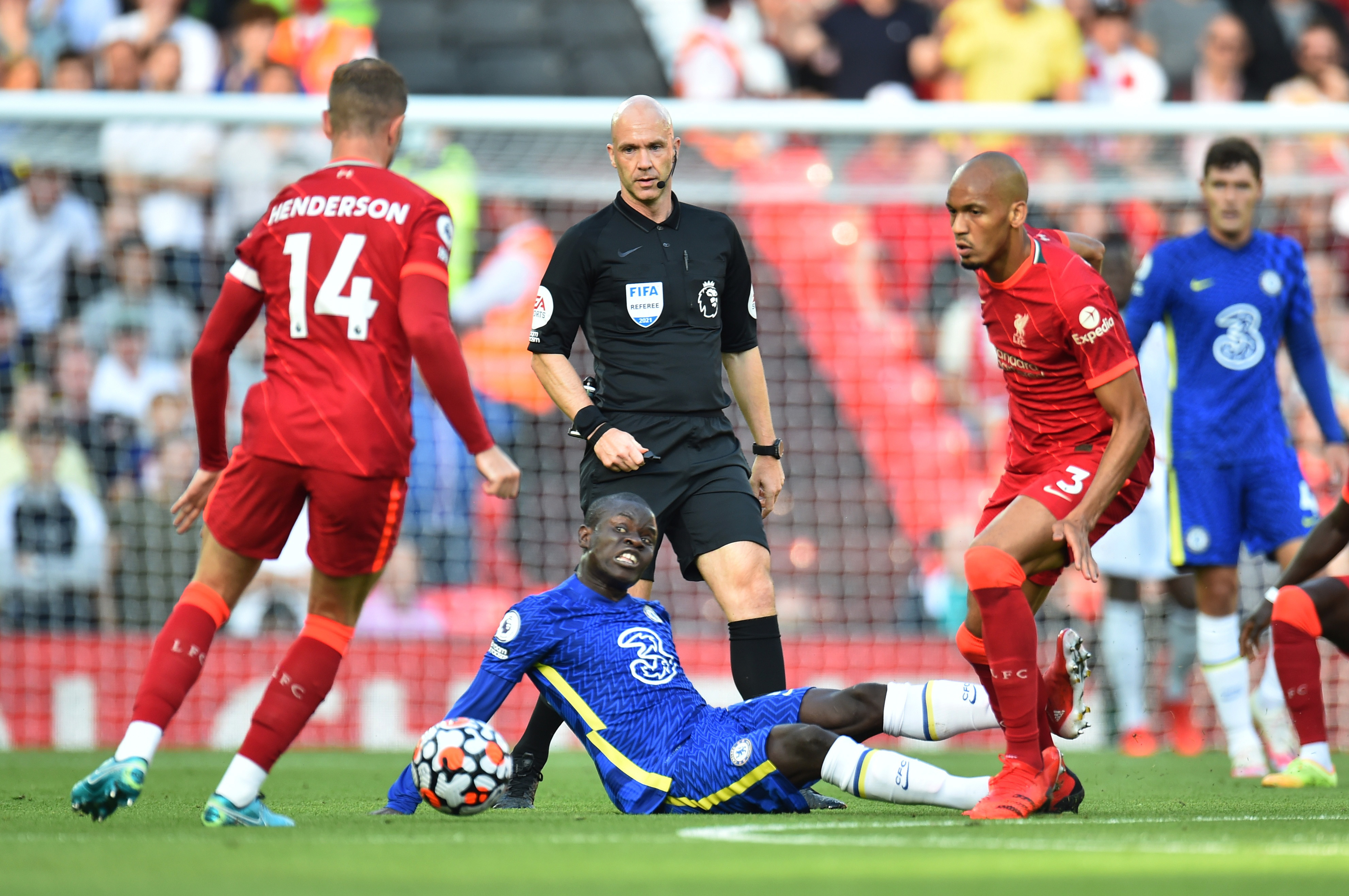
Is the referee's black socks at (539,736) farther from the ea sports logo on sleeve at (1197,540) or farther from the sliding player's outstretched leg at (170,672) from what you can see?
the ea sports logo on sleeve at (1197,540)

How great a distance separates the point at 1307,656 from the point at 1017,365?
1.80 meters

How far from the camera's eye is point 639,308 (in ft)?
19.0

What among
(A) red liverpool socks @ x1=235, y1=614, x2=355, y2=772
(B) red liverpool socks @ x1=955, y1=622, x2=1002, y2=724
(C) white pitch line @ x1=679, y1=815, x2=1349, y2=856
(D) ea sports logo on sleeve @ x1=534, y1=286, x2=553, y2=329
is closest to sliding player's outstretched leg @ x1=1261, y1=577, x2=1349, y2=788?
(B) red liverpool socks @ x1=955, y1=622, x2=1002, y2=724

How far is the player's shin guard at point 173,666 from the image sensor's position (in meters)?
4.39

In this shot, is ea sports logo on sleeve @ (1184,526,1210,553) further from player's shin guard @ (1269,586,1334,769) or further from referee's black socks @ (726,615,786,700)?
referee's black socks @ (726,615,786,700)

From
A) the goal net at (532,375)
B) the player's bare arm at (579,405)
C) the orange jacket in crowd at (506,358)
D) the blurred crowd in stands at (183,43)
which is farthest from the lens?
the blurred crowd in stands at (183,43)

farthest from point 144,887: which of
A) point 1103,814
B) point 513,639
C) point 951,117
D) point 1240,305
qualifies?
point 951,117

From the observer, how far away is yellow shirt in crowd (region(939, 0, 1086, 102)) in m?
13.0

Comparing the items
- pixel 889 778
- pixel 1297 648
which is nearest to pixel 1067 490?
pixel 889 778

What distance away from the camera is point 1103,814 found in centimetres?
499

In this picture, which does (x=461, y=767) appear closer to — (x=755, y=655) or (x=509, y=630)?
(x=509, y=630)

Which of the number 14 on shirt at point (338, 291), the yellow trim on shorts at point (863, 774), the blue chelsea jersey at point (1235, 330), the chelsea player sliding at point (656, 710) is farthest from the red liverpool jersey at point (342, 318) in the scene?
the blue chelsea jersey at point (1235, 330)

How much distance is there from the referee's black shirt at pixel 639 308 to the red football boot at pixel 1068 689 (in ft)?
5.10

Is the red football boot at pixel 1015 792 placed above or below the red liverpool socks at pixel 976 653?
below
